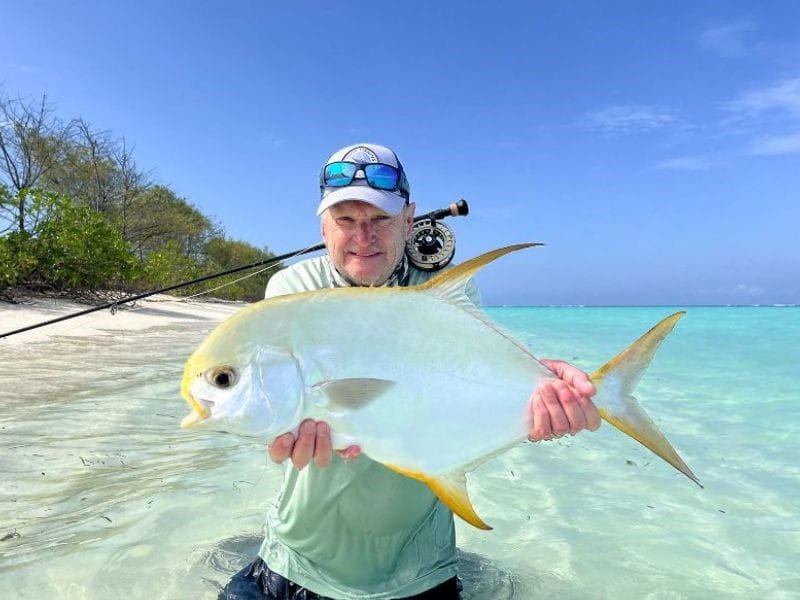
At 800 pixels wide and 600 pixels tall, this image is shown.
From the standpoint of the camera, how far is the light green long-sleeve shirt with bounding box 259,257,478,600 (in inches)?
85.4

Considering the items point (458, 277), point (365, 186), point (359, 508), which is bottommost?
point (359, 508)

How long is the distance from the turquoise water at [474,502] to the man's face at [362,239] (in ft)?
4.92

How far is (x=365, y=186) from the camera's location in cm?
221

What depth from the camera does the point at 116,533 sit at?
292 centimetres

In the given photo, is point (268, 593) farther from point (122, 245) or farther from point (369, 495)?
point (122, 245)

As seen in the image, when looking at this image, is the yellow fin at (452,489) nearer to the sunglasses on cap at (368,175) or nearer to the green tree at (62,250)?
the sunglasses on cap at (368,175)

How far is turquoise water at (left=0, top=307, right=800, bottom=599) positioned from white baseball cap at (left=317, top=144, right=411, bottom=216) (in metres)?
1.73

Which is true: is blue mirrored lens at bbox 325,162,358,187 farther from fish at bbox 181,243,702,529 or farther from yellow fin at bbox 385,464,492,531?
yellow fin at bbox 385,464,492,531

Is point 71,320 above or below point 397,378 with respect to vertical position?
below

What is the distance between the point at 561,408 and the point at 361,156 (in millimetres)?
1202

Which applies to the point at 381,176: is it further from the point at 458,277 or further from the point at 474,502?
the point at 474,502

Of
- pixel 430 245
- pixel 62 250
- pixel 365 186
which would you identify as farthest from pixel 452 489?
pixel 62 250

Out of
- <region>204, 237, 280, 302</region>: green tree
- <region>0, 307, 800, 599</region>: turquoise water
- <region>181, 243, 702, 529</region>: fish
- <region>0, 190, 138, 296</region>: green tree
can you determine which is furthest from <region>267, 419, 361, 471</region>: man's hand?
<region>204, 237, 280, 302</region>: green tree

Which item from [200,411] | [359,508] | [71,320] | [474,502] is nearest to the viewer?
[200,411]
